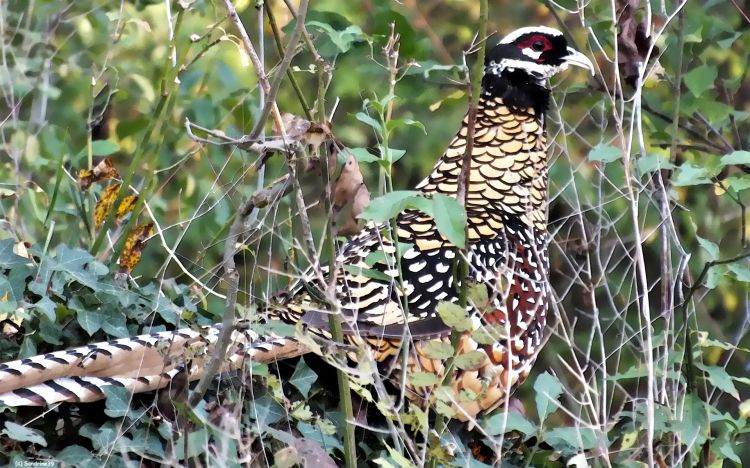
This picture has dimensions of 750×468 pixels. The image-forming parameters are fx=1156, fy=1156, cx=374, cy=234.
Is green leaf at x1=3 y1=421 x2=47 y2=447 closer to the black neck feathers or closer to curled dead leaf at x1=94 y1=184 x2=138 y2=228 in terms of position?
curled dead leaf at x1=94 y1=184 x2=138 y2=228

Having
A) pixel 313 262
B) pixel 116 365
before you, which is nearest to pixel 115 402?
pixel 116 365

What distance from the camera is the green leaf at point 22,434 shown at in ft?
10.4

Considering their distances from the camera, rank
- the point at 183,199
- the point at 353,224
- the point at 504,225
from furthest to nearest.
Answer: the point at 183,199
the point at 504,225
the point at 353,224

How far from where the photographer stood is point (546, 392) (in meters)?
3.52

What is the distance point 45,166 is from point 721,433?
3.23m

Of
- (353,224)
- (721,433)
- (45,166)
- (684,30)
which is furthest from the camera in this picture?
(45,166)

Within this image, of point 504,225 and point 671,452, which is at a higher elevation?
point 504,225

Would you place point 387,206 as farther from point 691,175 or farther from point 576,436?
point 691,175

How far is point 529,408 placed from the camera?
7973 mm

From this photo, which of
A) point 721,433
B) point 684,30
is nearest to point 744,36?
point 684,30

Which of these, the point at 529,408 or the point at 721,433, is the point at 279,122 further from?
the point at 529,408

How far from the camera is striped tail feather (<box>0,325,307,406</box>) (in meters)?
3.30

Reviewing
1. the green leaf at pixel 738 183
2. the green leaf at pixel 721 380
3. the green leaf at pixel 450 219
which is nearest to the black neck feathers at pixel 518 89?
the green leaf at pixel 738 183

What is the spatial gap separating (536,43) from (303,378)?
194 centimetres
